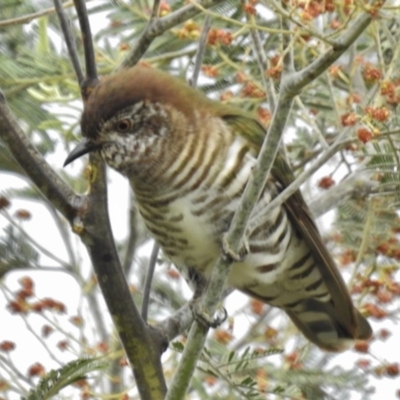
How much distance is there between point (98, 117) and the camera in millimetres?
4426

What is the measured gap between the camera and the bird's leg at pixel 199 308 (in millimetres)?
3816

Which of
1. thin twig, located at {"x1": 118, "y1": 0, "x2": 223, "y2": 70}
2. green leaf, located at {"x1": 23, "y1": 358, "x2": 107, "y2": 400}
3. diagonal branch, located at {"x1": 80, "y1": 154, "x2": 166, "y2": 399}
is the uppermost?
thin twig, located at {"x1": 118, "y1": 0, "x2": 223, "y2": 70}

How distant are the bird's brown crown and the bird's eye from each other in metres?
0.07

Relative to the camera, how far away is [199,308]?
3.88m

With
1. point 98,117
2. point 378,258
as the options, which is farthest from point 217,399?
point 98,117

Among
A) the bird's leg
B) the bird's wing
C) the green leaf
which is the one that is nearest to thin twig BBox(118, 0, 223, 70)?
the bird's wing

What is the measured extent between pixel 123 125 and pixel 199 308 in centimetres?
101

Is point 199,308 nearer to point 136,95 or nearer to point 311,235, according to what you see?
point 136,95

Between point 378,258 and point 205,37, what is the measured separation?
4.86ft

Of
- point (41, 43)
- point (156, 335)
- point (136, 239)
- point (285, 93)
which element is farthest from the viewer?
point (136, 239)

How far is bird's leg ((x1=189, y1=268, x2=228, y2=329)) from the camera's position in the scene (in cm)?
382

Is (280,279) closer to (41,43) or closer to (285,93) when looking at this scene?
(41,43)

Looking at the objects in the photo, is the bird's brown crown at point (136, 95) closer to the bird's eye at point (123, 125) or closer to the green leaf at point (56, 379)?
the bird's eye at point (123, 125)

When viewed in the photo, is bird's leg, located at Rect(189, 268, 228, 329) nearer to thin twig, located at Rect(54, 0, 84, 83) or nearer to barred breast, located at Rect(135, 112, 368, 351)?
barred breast, located at Rect(135, 112, 368, 351)
